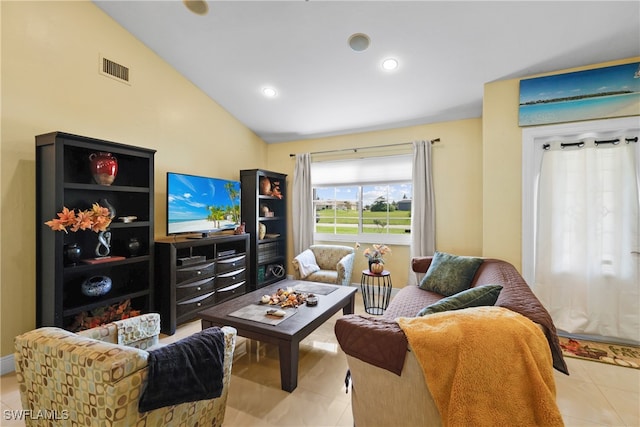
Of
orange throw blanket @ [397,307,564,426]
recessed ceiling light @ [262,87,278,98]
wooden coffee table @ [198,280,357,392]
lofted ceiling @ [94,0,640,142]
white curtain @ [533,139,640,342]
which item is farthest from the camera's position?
recessed ceiling light @ [262,87,278,98]

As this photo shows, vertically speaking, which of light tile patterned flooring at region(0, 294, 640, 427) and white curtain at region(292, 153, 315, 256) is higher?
white curtain at region(292, 153, 315, 256)

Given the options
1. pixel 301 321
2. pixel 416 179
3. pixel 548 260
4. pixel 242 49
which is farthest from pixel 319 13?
pixel 548 260

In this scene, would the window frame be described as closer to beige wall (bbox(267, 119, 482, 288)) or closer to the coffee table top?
beige wall (bbox(267, 119, 482, 288))

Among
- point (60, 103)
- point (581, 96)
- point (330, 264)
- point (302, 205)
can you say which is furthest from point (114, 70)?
point (581, 96)

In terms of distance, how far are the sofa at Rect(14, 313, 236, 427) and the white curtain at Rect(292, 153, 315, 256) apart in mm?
3376

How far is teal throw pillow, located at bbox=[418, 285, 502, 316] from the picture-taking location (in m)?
1.59

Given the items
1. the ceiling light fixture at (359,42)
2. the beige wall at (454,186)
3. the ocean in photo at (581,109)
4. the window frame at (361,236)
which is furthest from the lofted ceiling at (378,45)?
the window frame at (361,236)

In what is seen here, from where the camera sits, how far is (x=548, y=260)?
2.87 meters

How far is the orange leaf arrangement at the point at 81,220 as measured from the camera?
6.86ft

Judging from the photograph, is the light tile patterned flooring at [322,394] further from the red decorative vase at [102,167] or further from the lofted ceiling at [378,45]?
the lofted ceiling at [378,45]

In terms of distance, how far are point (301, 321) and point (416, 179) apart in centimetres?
262

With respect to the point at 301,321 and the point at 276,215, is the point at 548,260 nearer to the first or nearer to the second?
the point at 301,321

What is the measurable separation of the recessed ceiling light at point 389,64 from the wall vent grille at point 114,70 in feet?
8.82

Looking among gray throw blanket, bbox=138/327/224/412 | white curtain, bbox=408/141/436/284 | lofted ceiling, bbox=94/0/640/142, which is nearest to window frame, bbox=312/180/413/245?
white curtain, bbox=408/141/436/284
